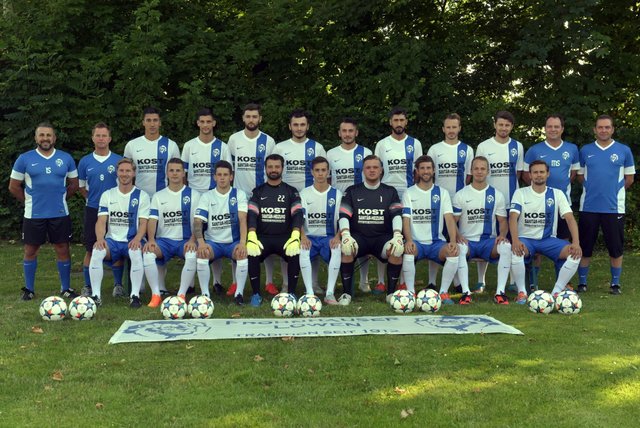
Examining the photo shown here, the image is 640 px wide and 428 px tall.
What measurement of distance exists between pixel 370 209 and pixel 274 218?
3.79 ft

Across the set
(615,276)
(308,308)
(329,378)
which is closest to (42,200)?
(308,308)

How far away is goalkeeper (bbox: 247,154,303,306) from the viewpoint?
7.64 m

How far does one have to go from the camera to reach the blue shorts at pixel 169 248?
25.4 ft

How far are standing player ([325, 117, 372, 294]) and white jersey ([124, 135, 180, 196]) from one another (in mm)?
2039

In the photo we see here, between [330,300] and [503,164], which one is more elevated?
[503,164]

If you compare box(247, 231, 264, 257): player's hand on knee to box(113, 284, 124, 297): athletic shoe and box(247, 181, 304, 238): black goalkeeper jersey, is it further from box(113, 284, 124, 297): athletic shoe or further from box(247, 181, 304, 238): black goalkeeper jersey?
box(113, 284, 124, 297): athletic shoe

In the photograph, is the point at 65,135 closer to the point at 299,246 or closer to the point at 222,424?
the point at 299,246

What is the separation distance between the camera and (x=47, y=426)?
3.84 meters

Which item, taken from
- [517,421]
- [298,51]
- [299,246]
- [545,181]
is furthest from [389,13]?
[517,421]

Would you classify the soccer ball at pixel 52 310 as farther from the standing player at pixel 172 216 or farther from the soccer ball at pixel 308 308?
the soccer ball at pixel 308 308

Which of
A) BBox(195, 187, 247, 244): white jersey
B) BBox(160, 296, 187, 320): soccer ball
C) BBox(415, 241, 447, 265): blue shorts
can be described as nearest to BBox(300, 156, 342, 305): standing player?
BBox(195, 187, 247, 244): white jersey

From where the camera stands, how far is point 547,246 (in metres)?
7.79

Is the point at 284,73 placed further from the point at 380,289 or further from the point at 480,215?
the point at 480,215

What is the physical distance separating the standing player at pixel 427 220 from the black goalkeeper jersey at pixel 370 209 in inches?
7.3
